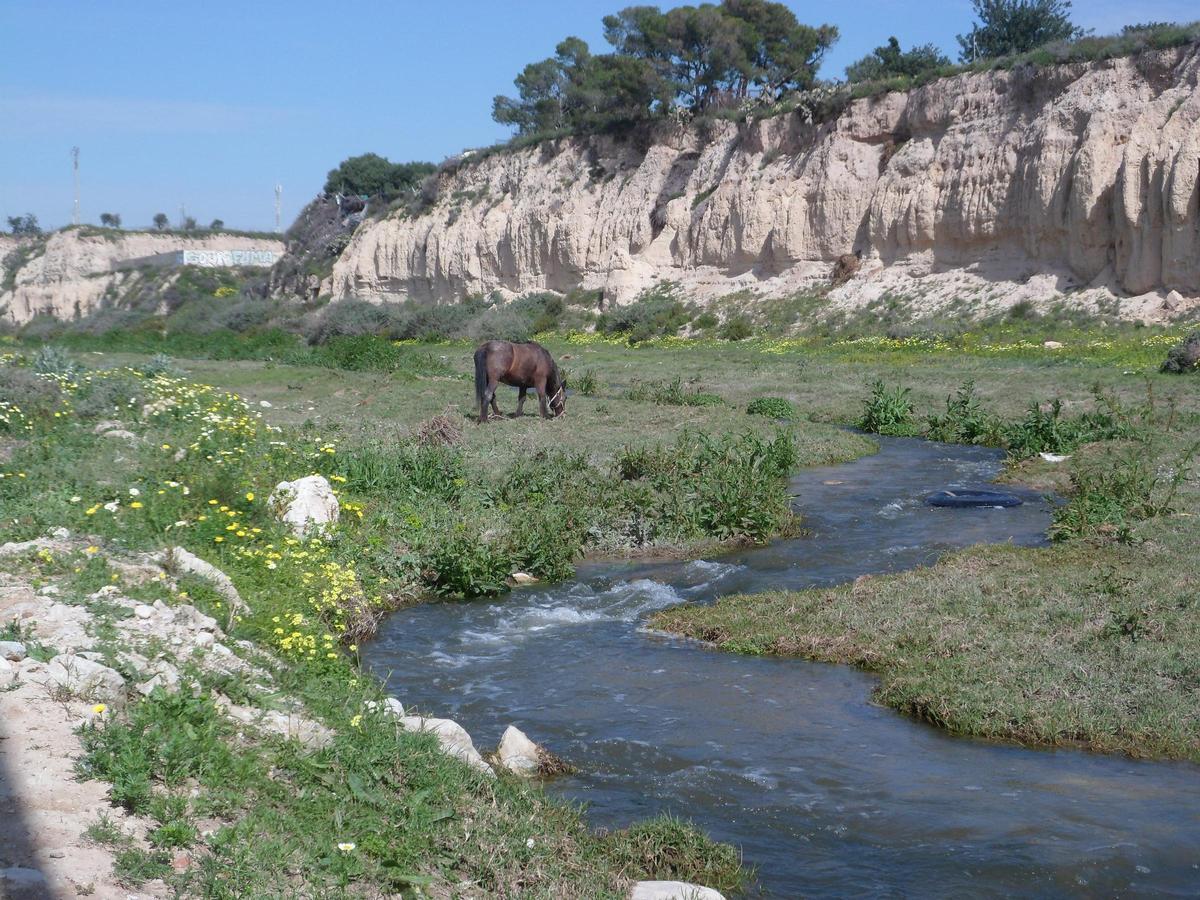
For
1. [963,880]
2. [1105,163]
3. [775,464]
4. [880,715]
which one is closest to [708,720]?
[880,715]

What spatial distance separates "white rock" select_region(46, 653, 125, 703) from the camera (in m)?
5.67

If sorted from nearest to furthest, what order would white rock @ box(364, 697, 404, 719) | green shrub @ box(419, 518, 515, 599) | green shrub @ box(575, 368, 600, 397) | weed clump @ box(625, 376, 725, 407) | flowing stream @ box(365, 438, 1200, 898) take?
1. flowing stream @ box(365, 438, 1200, 898)
2. white rock @ box(364, 697, 404, 719)
3. green shrub @ box(419, 518, 515, 599)
4. weed clump @ box(625, 376, 725, 407)
5. green shrub @ box(575, 368, 600, 397)

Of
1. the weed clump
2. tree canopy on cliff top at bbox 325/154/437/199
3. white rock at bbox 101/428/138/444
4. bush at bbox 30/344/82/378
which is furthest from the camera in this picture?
tree canopy on cliff top at bbox 325/154/437/199

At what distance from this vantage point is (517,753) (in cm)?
657

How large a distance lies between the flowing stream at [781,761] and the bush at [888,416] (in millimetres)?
9112

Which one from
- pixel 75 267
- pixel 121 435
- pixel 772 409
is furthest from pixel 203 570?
pixel 75 267

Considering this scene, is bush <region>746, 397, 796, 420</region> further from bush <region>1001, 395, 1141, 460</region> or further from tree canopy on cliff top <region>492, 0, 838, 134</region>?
tree canopy on cliff top <region>492, 0, 838, 134</region>

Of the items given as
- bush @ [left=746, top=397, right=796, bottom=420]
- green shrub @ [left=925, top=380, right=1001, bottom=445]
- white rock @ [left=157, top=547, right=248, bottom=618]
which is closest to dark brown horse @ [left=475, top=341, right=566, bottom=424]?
bush @ [left=746, top=397, right=796, bottom=420]

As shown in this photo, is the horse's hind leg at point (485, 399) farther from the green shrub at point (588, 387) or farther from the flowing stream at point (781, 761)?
the flowing stream at point (781, 761)

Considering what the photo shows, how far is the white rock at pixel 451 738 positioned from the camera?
236 inches

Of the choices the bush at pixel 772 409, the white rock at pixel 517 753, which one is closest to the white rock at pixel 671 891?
the white rock at pixel 517 753

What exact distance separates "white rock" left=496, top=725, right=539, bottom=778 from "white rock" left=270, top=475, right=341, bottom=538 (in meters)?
3.93

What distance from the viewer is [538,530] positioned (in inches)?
451

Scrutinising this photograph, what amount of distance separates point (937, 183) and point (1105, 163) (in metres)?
6.14
